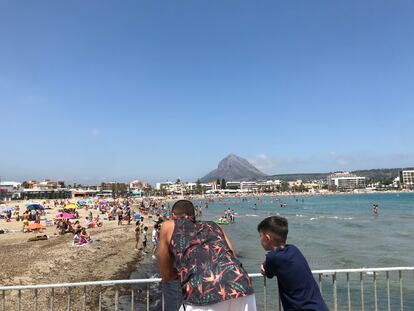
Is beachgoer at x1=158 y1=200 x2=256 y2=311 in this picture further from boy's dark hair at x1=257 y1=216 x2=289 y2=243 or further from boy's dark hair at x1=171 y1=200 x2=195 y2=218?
boy's dark hair at x1=257 y1=216 x2=289 y2=243

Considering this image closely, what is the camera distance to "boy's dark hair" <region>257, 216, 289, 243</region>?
3704mm

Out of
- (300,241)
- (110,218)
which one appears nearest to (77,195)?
(110,218)

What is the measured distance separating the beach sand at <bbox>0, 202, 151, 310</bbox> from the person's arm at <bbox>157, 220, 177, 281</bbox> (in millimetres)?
8701

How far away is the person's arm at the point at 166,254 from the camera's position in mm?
3416

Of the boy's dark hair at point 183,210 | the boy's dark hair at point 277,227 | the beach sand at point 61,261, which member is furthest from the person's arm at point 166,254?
the beach sand at point 61,261

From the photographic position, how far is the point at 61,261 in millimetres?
20969

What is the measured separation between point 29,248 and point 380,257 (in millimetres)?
20733

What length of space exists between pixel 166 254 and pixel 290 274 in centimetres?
106

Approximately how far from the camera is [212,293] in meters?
3.14

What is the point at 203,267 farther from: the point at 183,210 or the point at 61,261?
the point at 61,261

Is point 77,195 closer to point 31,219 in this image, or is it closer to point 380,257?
point 31,219

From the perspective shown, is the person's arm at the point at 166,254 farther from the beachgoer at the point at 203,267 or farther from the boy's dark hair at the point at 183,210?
the boy's dark hair at the point at 183,210

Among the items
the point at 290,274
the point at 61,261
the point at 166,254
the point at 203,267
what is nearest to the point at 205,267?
the point at 203,267

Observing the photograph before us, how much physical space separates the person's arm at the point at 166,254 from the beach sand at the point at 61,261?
870 cm
